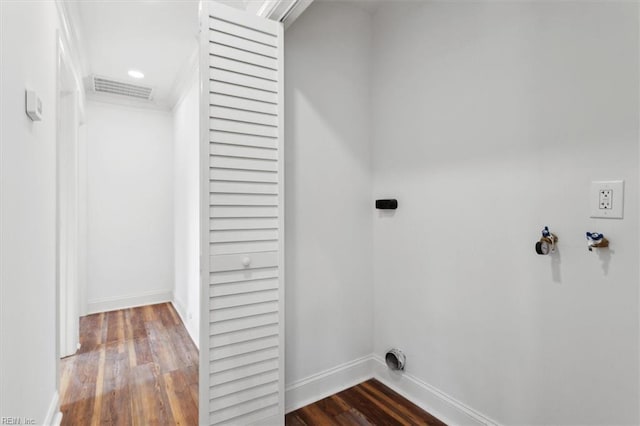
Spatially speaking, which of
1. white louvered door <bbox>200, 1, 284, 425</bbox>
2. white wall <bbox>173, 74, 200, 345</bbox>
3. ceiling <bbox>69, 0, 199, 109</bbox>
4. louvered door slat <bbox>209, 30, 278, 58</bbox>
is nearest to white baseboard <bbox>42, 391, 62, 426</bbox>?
white louvered door <bbox>200, 1, 284, 425</bbox>

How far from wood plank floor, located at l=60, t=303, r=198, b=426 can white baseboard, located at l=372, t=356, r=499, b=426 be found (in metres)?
1.17

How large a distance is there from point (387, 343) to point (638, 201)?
4.91 feet

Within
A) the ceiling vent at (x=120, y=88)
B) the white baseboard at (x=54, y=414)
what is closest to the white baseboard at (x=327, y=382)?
the white baseboard at (x=54, y=414)

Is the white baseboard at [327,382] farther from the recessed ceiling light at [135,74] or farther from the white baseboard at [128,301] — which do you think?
the recessed ceiling light at [135,74]

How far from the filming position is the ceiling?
2041mm

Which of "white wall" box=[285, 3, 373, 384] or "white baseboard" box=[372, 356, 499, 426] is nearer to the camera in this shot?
"white baseboard" box=[372, 356, 499, 426]

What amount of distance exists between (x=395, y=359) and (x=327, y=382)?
1.46ft

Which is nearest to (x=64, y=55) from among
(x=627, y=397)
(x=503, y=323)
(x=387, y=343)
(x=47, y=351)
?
(x=47, y=351)

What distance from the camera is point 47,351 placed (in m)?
1.57

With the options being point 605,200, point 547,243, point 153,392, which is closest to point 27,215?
point 153,392

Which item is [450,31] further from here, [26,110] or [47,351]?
[47,351]

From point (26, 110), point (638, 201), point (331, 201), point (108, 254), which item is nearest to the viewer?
point (638, 201)

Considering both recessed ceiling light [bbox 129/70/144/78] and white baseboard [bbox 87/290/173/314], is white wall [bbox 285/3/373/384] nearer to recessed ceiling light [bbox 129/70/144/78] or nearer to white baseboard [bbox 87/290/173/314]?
recessed ceiling light [bbox 129/70/144/78]

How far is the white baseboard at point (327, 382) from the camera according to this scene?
1.84m
